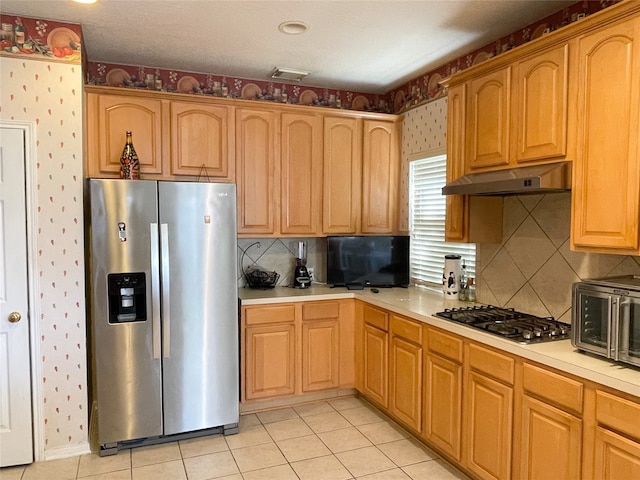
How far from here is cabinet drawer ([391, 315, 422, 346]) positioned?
2990 mm

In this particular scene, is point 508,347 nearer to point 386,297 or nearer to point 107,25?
point 386,297

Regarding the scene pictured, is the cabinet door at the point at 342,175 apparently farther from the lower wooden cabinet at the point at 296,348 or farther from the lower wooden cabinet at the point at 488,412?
the lower wooden cabinet at the point at 488,412

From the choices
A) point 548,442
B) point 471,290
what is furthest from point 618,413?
point 471,290

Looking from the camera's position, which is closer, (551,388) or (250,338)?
(551,388)

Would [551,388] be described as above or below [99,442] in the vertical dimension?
above

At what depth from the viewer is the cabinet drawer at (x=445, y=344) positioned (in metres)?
2.63

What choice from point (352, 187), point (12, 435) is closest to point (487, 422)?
point (352, 187)

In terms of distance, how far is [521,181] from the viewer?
2.32 meters

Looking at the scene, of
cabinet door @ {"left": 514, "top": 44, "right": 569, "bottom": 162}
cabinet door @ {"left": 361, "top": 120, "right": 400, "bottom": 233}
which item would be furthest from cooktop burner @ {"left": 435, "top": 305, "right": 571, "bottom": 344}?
cabinet door @ {"left": 361, "top": 120, "right": 400, "bottom": 233}

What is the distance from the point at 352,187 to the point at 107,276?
7.00ft

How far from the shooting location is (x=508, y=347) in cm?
227

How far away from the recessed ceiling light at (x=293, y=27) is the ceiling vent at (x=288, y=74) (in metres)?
0.77

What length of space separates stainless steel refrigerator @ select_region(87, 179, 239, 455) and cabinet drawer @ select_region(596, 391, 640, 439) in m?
2.17

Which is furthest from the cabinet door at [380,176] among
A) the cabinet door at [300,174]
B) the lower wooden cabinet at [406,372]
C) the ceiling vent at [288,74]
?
the lower wooden cabinet at [406,372]
